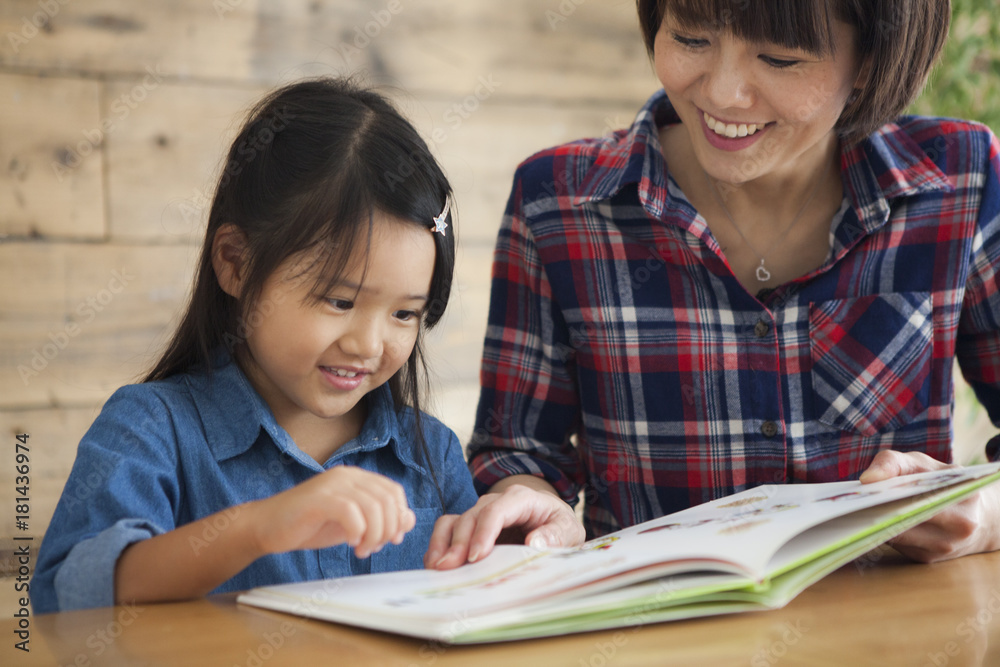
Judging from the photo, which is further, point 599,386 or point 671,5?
point 599,386

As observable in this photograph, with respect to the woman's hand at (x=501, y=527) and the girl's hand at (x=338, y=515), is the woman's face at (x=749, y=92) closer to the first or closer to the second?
the woman's hand at (x=501, y=527)

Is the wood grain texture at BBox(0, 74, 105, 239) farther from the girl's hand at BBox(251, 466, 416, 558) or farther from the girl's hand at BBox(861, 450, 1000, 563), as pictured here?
the girl's hand at BBox(861, 450, 1000, 563)

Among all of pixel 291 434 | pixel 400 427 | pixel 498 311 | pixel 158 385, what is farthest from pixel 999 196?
pixel 158 385

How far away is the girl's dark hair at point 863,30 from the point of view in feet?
3.15

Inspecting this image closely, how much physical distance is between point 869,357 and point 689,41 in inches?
17.6

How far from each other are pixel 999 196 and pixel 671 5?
478 mm

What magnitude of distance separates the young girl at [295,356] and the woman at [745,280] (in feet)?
0.63

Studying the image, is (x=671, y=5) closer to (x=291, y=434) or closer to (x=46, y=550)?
(x=291, y=434)

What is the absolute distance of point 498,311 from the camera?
4.14 ft

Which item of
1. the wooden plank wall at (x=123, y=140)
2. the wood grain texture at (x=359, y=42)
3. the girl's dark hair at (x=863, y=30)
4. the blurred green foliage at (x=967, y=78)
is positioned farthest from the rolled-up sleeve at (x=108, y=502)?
the blurred green foliage at (x=967, y=78)

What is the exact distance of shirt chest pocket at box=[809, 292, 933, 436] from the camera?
1146 millimetres

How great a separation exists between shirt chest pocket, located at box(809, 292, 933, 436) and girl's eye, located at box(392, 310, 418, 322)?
19.6 inches

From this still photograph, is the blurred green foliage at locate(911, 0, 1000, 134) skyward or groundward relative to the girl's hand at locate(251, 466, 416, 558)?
skyward

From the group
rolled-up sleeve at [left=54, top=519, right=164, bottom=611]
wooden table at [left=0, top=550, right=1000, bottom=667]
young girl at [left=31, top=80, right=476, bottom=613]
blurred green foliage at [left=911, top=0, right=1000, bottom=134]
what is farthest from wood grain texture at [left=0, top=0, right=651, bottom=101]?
wooden table at [left=0, top=550, right=1000, bottom=667]
